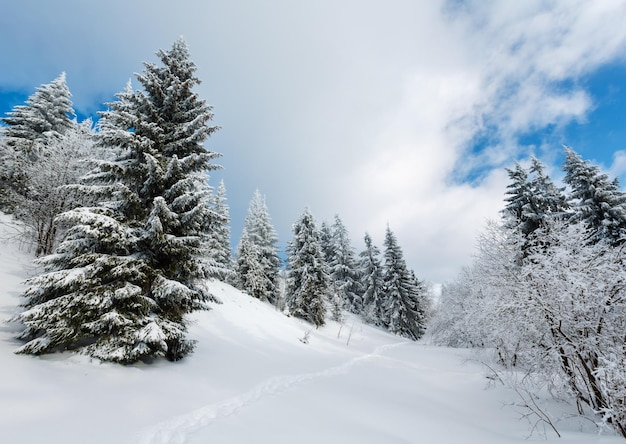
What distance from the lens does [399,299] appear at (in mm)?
37750

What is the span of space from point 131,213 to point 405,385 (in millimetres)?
12471

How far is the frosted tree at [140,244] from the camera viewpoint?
24.9 ft

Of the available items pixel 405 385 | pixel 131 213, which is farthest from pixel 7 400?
pixel 405 385

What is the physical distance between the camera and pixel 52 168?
13.4 metres

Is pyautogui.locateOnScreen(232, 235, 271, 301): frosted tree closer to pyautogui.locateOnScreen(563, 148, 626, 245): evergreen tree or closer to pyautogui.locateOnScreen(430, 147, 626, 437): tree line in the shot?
pyautogui.locateOnScreen(430, 147, 626, 437): tree line

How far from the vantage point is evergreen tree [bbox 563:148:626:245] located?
768 inches

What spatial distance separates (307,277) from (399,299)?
15.6 metres

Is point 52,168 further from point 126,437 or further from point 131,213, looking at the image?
point 126,437

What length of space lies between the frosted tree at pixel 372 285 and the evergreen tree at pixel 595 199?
930 inches

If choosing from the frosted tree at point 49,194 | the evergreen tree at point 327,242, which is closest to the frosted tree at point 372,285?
the evergreen tree at point 327,242

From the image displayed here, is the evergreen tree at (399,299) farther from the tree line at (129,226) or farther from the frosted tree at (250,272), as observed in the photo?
the tree line at (129,226)

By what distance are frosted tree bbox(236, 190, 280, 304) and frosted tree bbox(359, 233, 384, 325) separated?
1273cm

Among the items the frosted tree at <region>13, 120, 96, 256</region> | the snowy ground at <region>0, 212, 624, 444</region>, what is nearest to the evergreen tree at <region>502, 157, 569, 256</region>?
the snowy ground at <region>0, 212, 624, 444</region>

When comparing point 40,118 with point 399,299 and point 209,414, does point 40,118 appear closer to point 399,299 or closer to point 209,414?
point 209,414
